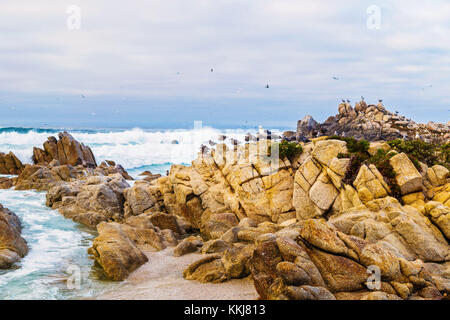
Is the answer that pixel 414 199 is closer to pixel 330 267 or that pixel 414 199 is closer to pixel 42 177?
pixel 330 267

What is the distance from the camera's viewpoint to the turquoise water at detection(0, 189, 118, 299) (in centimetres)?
1496

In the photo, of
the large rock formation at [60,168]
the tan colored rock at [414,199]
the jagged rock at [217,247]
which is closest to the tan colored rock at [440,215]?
the tan colored rock at [414,199]

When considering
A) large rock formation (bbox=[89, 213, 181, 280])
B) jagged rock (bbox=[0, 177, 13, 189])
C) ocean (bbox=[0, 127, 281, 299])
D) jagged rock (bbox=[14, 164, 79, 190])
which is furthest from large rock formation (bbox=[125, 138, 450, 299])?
jagged rock (bbox=[0, 177, 13, 189])

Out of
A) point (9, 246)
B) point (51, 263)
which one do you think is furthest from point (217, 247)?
point (9, 246)

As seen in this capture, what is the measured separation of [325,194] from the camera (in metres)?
21.0

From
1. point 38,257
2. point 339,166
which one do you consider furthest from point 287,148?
point 38,257

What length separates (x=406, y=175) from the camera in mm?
18703

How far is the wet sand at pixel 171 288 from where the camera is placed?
1376cm

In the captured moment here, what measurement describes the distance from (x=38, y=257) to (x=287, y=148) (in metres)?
15.8

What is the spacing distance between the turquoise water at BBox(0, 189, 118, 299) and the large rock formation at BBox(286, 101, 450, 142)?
33543 millimetres

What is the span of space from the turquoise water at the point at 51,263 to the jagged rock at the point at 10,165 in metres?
19.2

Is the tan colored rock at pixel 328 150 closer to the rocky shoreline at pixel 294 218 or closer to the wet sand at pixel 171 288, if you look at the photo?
the rocky shoreline at pixel 294 218

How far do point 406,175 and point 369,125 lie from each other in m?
42.9
